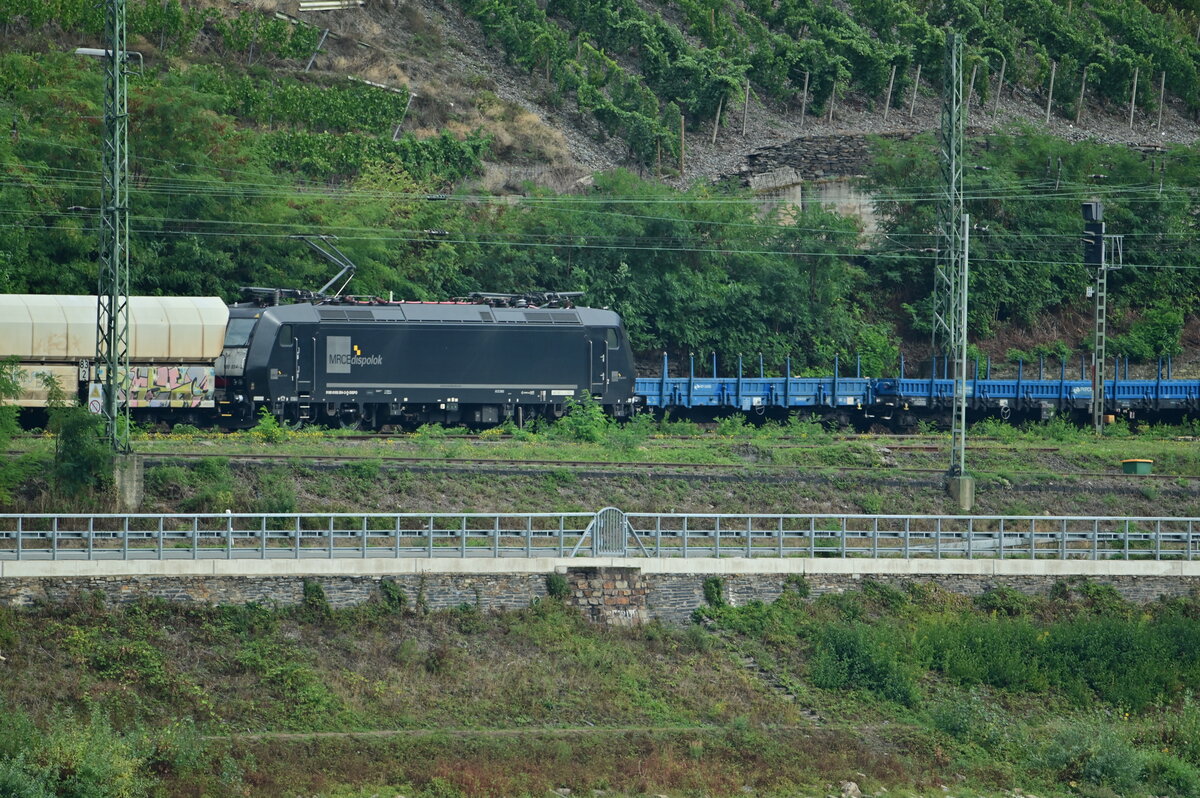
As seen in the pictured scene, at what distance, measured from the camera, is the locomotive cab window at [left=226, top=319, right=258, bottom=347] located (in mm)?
46406

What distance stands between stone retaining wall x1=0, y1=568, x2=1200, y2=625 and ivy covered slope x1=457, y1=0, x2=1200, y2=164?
46368 millimetres

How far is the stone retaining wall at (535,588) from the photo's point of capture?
27.8 metres

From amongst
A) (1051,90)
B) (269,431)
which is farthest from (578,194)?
(1051,90)

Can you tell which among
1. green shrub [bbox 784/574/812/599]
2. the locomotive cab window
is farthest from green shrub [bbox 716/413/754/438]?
green shrub [bbox 784/574/812/599]

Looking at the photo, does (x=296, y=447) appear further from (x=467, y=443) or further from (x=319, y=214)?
(x=319, y=214)

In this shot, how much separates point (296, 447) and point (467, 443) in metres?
4.91

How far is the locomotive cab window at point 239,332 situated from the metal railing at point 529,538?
486 inches

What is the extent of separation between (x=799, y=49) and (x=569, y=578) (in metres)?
63.1

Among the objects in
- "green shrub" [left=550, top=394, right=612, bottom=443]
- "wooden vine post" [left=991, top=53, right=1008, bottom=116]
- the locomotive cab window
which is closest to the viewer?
the locomotive cab window

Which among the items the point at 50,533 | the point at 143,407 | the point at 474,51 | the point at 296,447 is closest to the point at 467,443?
the point at 296,447

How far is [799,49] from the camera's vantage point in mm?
88688

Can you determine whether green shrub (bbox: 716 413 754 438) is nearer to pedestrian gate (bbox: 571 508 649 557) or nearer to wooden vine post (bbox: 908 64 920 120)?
pedestrian gate (bbox: 571 508 649 557)

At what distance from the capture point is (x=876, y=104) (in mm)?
91562

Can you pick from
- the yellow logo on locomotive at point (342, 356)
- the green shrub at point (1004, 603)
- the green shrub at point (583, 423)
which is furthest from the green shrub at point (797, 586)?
the yellow logo on locomotive at point (342, 356)
